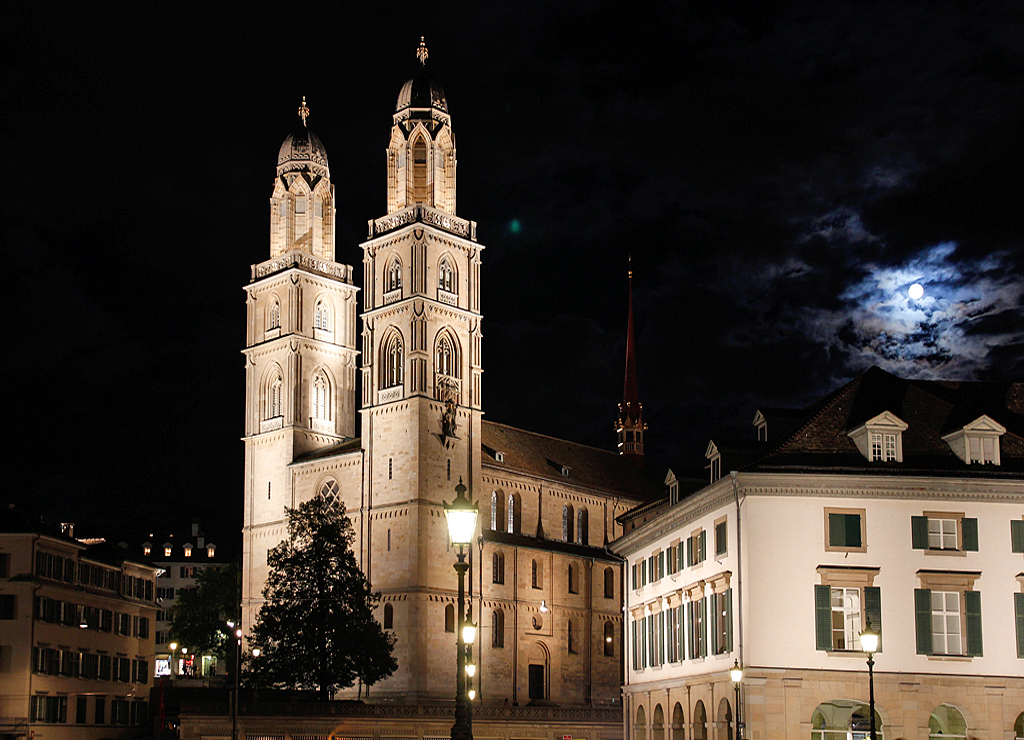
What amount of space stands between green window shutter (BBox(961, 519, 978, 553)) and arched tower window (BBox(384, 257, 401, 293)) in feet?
181

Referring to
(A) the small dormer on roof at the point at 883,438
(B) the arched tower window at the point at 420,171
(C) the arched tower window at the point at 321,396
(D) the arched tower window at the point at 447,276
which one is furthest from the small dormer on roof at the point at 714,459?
(C) the arched tower window at the point at 321,396

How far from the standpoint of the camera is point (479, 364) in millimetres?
96500

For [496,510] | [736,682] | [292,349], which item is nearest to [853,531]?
[736,682]

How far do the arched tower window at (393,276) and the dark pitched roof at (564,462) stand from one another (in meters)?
13.2

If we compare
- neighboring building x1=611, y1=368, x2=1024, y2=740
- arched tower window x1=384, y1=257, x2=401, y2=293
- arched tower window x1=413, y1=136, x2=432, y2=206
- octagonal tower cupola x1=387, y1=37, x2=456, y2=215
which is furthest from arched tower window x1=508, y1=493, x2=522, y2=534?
neighboring building x1=611, y1=368, x2=1024, y2=740

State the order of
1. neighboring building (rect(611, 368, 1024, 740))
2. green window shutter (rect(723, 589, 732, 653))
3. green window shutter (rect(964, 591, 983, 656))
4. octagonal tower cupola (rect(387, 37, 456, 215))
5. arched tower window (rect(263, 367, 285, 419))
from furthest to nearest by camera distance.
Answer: arched tower window (rect(263, 367, 285, 419)) → octagonal tower cupola (rect(387, 37, 456, 215)) → green window shutter (rect(723, 589, 732, 653)) → green window shutter (rect(964, 591, 983, 656)) → neighboring building (rect(611, 368, 1024, 740))

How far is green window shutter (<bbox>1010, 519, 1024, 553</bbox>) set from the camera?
46781 mm

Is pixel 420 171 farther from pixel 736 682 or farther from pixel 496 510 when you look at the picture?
pixel 736 682

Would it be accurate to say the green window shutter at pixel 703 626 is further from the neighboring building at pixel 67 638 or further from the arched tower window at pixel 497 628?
the arched tower window at pixel 497 628

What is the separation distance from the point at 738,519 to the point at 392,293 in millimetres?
52327

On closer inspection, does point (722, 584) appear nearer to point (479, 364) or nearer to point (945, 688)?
point (945, 688)

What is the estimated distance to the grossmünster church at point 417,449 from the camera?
90.2m

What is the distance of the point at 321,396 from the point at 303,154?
62.1ft

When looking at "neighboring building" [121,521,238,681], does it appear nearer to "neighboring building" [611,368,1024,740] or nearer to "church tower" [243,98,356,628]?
"church tower" [243,98,356,628]
